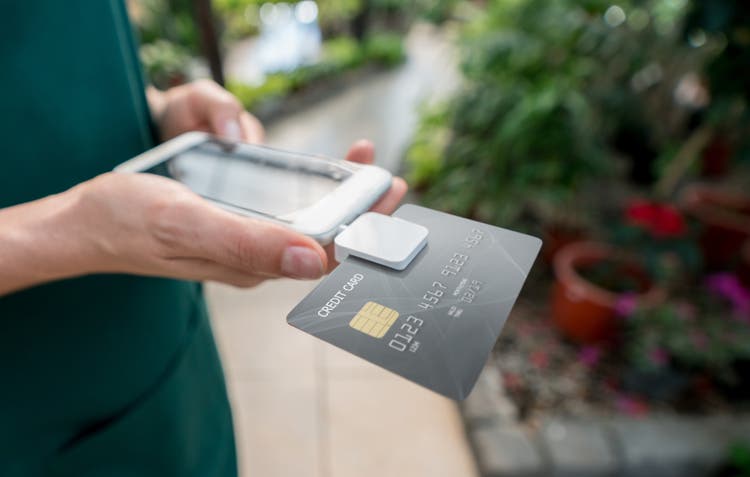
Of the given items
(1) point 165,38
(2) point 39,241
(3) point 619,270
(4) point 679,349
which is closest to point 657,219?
(3) point 619,270

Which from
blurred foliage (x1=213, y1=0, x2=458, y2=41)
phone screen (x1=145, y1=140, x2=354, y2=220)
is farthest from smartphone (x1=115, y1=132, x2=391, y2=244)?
blurred foliage (x1=213, y1=0, x2=458, y2=41)

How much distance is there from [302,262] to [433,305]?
4.3 inches

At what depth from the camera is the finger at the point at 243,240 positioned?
376 millimetres

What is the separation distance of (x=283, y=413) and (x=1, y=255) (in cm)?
112

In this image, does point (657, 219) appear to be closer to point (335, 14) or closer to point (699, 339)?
point (699, 339)

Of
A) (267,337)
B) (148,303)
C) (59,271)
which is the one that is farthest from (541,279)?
(59,271)

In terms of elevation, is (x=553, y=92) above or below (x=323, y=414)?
above

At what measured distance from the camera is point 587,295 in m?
1.38

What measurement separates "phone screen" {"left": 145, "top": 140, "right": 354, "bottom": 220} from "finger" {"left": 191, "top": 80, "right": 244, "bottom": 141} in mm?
33

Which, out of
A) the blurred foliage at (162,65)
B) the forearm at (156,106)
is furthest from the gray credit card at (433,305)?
the blurred foliage at (162,65)

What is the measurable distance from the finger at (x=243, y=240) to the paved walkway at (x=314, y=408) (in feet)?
3.06

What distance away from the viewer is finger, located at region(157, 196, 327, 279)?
0.38 m

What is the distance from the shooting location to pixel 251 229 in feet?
1.25

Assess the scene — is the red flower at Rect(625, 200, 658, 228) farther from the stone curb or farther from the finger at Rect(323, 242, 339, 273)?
the finger at Rect(323, 242, 339, 273)
